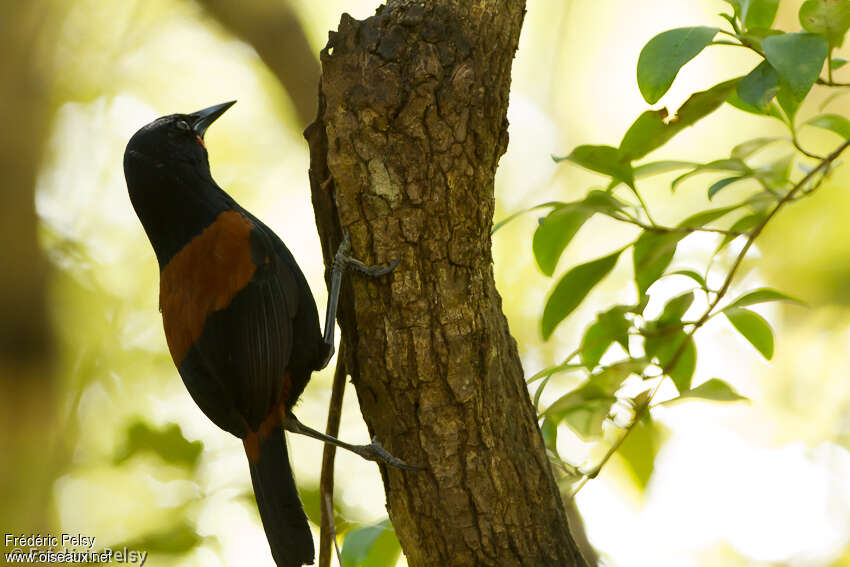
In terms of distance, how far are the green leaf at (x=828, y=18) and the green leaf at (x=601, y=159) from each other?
42cm

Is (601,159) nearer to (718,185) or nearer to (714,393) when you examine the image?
(718,185)

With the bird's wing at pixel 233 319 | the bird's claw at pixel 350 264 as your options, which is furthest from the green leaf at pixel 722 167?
the bird's wing at pixel 233 319

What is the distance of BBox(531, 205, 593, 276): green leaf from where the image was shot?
172 cm

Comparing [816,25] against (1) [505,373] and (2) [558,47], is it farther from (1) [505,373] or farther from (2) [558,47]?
(2) [558,47]

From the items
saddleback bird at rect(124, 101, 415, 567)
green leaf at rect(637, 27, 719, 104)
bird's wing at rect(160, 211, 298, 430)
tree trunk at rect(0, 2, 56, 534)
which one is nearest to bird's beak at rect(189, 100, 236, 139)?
saddleback bird at rect(124, 101, 415, 567)

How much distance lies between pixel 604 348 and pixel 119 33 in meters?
2.86

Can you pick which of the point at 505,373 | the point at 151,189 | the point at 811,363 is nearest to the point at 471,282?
the point at 505,373

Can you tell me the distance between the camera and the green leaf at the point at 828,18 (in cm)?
142

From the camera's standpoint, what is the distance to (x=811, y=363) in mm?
3668

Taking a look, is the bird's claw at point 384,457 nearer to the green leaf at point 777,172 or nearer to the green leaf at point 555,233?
the green leaf at point 555,233

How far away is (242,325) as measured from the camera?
183cm

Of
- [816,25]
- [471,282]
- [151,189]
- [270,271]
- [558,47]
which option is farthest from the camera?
[558,47]

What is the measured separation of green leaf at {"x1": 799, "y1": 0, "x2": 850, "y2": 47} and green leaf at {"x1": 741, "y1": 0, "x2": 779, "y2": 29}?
20 centimetres

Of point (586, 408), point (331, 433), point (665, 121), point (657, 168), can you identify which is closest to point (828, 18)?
point (665, 121)
